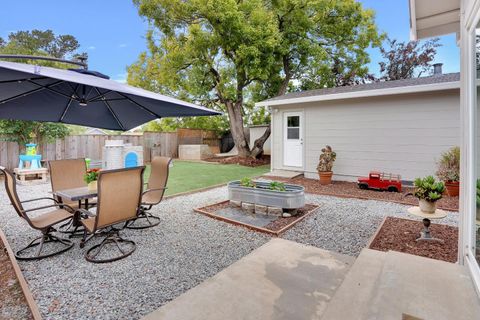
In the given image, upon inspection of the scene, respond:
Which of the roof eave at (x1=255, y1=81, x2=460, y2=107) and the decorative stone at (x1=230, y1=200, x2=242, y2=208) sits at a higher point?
the roof eave at (x1=255, y1=81, x2=460, y2=107)

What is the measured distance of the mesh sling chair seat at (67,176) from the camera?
4344 millimetres

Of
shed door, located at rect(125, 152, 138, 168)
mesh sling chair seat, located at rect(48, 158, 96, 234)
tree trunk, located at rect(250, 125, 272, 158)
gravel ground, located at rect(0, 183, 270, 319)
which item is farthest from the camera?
tree trunk, located at rect(250, 125, 272, 158)

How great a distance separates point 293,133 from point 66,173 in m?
6.77

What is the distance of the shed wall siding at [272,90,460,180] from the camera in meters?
6.61

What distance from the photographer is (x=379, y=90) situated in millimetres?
7043

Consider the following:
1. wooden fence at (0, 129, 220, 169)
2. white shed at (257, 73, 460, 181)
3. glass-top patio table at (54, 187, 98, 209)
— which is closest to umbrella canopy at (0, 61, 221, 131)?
glass-top patio table at (54, 187, 98, 209)

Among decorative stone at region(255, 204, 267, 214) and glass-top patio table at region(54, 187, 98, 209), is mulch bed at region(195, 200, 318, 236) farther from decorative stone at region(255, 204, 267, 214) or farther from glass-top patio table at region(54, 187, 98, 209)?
glass-top patio table at region(54, 187, 98, 209)

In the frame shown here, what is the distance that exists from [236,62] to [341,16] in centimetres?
648

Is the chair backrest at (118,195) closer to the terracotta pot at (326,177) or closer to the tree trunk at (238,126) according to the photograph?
the terracotta pot at (326,177)

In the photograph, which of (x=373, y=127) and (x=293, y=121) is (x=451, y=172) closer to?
(x=373, y=127)

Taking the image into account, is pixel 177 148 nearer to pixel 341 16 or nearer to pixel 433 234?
pixel 341 16

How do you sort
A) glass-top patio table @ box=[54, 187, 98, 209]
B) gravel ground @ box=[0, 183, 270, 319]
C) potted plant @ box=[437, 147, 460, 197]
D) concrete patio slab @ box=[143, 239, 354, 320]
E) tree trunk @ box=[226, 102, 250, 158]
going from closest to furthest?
concrete patio slab @ box=[143, 239, 354, 320]
gravel ground @ box=[0, 183, 270, 319]
glass-top patio table @ box=[54, 187, 98, 209]
potted plant @ box=[437, 147, 460, 197]
tree trunk @ box=[226, 102, 250, 158]

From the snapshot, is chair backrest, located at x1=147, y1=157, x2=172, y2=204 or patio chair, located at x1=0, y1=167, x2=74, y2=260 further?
chair backrest, located at x1=147, y1=157, x2=172, y2=204

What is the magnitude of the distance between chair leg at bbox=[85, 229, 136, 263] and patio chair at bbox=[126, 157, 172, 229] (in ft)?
2.11
